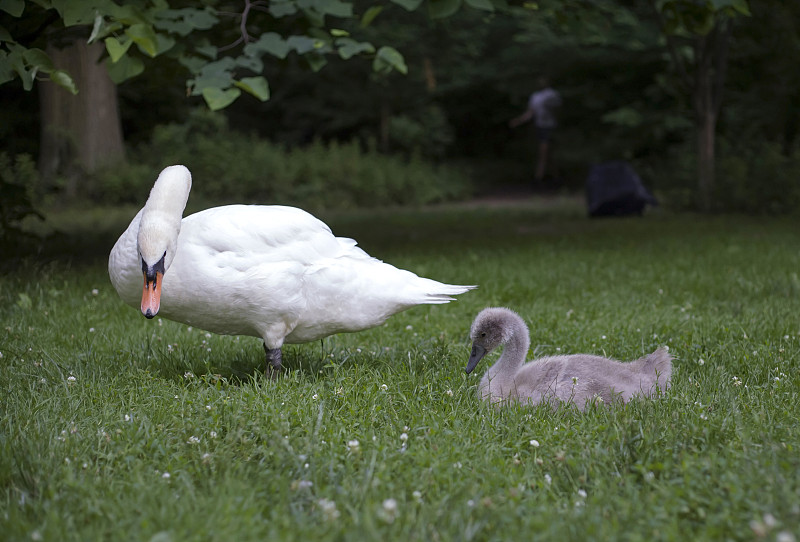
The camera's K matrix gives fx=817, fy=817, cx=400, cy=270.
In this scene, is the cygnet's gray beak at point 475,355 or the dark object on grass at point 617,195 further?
the dark object on grass at point 617,195

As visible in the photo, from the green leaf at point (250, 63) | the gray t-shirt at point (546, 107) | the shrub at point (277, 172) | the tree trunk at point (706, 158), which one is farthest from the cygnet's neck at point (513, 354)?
the gray t-shirt at point (546, 107)

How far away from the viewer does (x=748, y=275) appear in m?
7.50

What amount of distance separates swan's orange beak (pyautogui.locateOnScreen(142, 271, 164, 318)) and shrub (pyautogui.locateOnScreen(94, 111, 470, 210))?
13.8 metres

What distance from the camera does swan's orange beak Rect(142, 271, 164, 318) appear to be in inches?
143

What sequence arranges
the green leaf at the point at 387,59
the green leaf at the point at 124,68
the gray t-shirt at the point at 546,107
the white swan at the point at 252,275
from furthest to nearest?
the gray t-shirt at the point at 546,107 < the green leaf at the point at 387,59 < the green leaf at the point at 124,68 < the white swan at the point at 252,275

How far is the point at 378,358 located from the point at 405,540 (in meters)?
2.28

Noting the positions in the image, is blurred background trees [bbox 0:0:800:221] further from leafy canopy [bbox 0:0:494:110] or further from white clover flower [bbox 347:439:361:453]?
white clover flower [bbox 347:439:361:453]

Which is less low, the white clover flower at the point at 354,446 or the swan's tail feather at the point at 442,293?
the swan's tail feather at the point at 442,293

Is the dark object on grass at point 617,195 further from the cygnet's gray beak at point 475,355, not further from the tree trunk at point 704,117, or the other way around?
the cygnet's gray beak at point 475,355

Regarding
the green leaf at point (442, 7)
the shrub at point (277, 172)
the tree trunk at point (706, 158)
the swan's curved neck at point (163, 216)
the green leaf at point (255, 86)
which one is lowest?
the shrub at point (277, 172)

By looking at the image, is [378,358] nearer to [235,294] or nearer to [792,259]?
[235,294]

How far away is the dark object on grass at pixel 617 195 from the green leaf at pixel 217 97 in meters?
10.4

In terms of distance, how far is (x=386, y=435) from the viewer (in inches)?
133

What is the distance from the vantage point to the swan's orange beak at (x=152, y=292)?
364 cm
